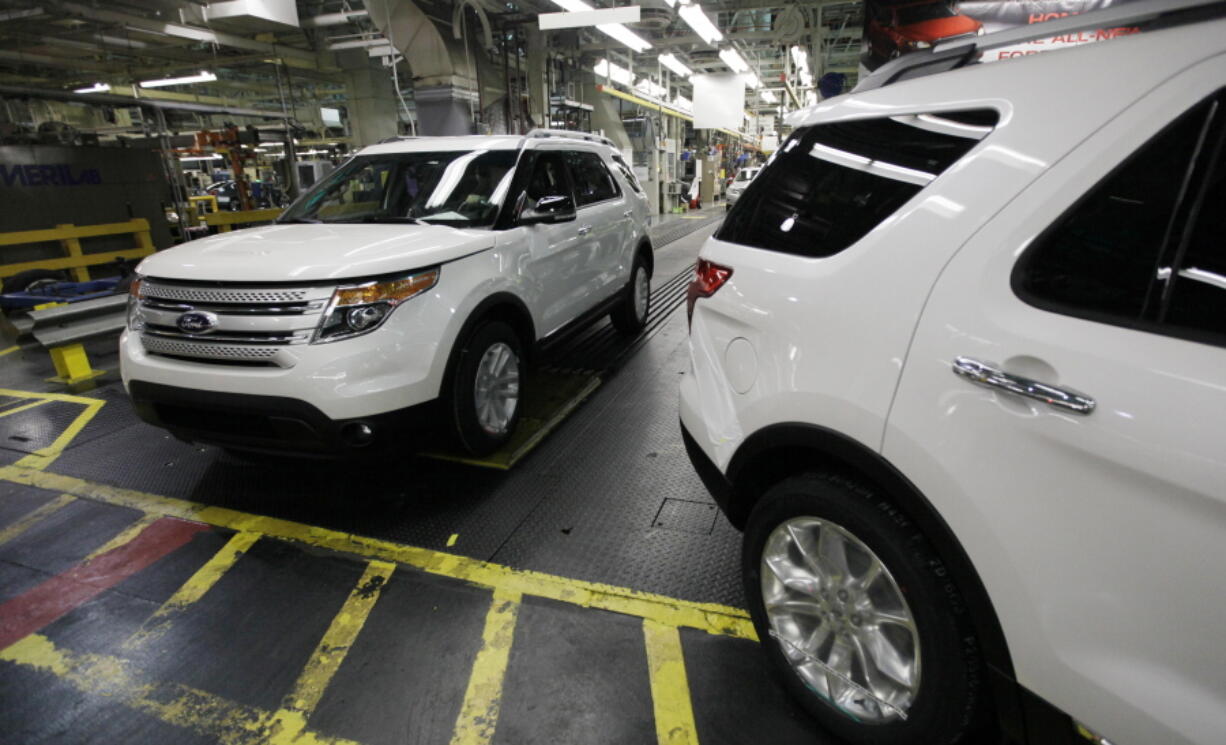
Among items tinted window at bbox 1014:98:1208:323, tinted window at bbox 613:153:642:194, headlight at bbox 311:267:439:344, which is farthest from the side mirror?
tinted window at bbox 1014:98:1208:323

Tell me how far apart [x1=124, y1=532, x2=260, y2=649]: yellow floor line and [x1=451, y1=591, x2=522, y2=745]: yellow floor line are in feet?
3.95

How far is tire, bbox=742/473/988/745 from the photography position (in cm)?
132

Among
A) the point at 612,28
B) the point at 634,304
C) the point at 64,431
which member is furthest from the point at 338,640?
the point at 612,28

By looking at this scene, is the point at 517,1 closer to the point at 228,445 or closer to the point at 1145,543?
the point at 228,445

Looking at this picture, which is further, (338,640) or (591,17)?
(591,17)

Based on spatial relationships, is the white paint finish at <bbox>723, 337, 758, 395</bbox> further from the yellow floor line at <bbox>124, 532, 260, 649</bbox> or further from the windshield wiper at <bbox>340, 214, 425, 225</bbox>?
the yellow floor line at <bbox>124, 532, 260, 649</bbox>

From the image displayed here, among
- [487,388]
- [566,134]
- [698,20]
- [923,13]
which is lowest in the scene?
[487,388]

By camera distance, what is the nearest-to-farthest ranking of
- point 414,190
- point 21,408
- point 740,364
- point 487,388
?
point 740,364, point 487,388, point 414,190, point 21,408

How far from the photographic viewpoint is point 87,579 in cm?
249

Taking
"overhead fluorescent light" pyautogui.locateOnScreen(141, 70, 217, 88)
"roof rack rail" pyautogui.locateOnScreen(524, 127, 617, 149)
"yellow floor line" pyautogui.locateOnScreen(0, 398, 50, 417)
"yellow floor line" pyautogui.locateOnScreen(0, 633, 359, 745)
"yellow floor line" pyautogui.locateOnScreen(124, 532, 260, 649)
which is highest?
"overhead fluorescent light" pyautogui.locateOnScreen(141, 70, 217, 88)

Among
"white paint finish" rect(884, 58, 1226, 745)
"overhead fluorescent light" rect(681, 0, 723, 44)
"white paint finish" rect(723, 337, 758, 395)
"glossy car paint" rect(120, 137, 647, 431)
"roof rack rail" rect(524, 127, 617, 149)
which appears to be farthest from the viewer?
"overhead fluorescent light" rect(681, 0, 723, 44)

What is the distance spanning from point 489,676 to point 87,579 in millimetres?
1879

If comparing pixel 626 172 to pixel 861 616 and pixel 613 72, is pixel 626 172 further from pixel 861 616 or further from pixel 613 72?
pixel 613 72

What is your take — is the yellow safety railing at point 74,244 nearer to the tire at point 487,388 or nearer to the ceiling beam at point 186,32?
the ceiling beam at point 186,32
